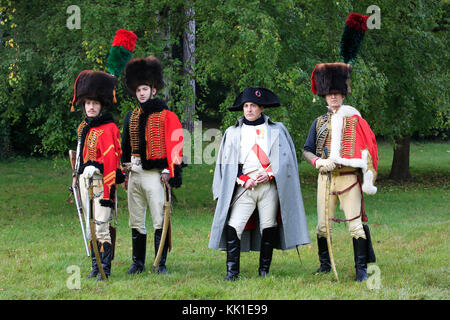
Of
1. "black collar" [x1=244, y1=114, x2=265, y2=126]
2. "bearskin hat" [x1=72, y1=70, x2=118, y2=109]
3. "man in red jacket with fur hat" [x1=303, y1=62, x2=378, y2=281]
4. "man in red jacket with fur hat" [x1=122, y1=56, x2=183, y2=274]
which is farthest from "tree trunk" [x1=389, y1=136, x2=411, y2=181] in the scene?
"bearskin hat" [x1=72, y1=70, x2=118, y2=109]

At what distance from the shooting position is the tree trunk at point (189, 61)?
12148 mm

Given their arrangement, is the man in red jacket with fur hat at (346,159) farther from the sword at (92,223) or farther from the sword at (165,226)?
the sword at (92,223)

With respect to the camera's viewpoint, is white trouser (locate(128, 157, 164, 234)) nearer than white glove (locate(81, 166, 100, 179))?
No

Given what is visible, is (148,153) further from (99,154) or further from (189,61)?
(189,61)

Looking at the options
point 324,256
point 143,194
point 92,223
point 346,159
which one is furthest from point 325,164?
point 92,223

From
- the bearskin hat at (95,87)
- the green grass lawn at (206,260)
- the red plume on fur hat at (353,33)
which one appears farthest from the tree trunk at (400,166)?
the bearskin hat at (95,87)

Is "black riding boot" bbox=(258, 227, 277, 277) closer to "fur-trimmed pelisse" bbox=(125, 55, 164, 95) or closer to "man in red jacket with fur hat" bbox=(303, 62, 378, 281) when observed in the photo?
"man in red jacket with fur hat" bbox=(303, 62, 378, 281)

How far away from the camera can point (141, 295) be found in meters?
5.80

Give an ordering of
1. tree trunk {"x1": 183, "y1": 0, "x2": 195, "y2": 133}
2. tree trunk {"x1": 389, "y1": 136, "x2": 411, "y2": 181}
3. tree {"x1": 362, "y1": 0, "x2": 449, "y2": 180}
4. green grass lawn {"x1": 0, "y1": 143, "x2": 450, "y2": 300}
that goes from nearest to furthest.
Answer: green grass lawn {"x1": 0, "y1": 143, "x2": 450, "y2": 300}, tree trunk {"x1": 183, "y1": 0, "x2": 195, "y2": 133}, tree {"x1": 362, "y1": 0, "x2": 449, "y2": 180}, tree trunk {"x1": 389, "y1": 136, "x2": 411, "y2": 181}

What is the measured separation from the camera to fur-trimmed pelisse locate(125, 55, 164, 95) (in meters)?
6.83

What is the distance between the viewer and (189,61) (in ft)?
41.4

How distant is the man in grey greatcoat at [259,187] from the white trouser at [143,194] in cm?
66

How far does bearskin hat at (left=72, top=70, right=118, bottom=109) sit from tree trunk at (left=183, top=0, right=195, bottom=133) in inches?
210

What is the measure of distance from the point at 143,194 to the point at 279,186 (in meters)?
1.55
